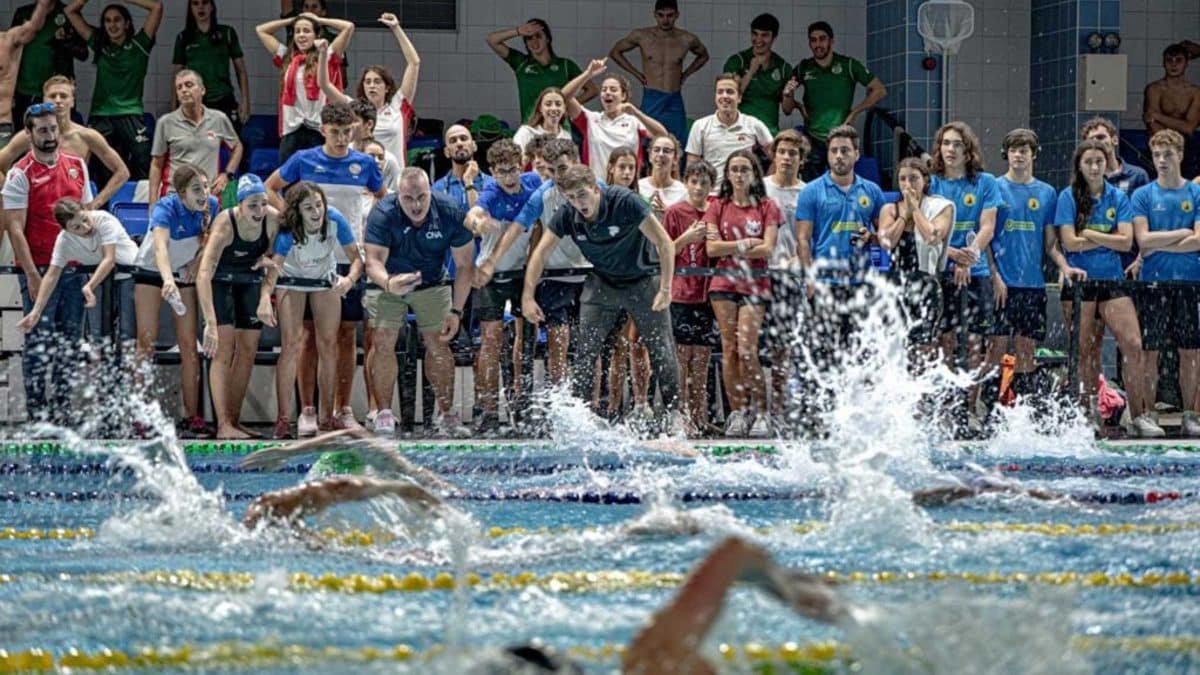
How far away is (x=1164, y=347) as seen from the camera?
35.6 feet

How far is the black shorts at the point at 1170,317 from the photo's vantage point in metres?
10.4

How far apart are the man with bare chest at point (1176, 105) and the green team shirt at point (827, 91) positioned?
2240mm

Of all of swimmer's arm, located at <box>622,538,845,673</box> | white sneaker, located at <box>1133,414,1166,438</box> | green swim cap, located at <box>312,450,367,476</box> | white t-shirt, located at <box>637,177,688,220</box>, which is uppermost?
white t-shirt, located at <box>637,177,688,220</box>

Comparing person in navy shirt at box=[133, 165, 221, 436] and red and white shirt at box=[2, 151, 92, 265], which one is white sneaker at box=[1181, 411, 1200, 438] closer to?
person in navy shirt at box=[133, 165, 221, 436]

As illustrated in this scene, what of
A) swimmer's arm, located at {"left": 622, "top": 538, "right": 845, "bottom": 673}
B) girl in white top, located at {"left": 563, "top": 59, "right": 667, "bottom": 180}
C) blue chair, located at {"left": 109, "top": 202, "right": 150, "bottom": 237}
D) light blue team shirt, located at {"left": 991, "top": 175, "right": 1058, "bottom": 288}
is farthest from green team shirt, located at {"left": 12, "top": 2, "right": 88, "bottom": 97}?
swimmer's arm, located at {"left": 622, "top": 538, "right": 845, "bottom": 673}

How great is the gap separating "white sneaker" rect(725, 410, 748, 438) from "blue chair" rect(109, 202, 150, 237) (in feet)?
12.7

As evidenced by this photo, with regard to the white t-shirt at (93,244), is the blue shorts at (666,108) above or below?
above

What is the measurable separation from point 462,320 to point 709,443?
217 cm

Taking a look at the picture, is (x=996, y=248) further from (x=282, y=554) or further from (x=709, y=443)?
(x=282, y=554)

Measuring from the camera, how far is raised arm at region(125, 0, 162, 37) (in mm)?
13273

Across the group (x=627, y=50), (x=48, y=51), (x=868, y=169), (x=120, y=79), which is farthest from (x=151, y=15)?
(x=868, y=169)

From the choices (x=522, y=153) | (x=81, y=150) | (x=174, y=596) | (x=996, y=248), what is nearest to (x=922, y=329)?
(x=996, y=248)

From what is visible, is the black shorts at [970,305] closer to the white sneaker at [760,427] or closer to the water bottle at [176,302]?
the white sneaker at [760,427]

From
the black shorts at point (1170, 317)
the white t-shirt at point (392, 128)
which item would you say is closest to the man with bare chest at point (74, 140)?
the white t-shirt at point (392, 128)
